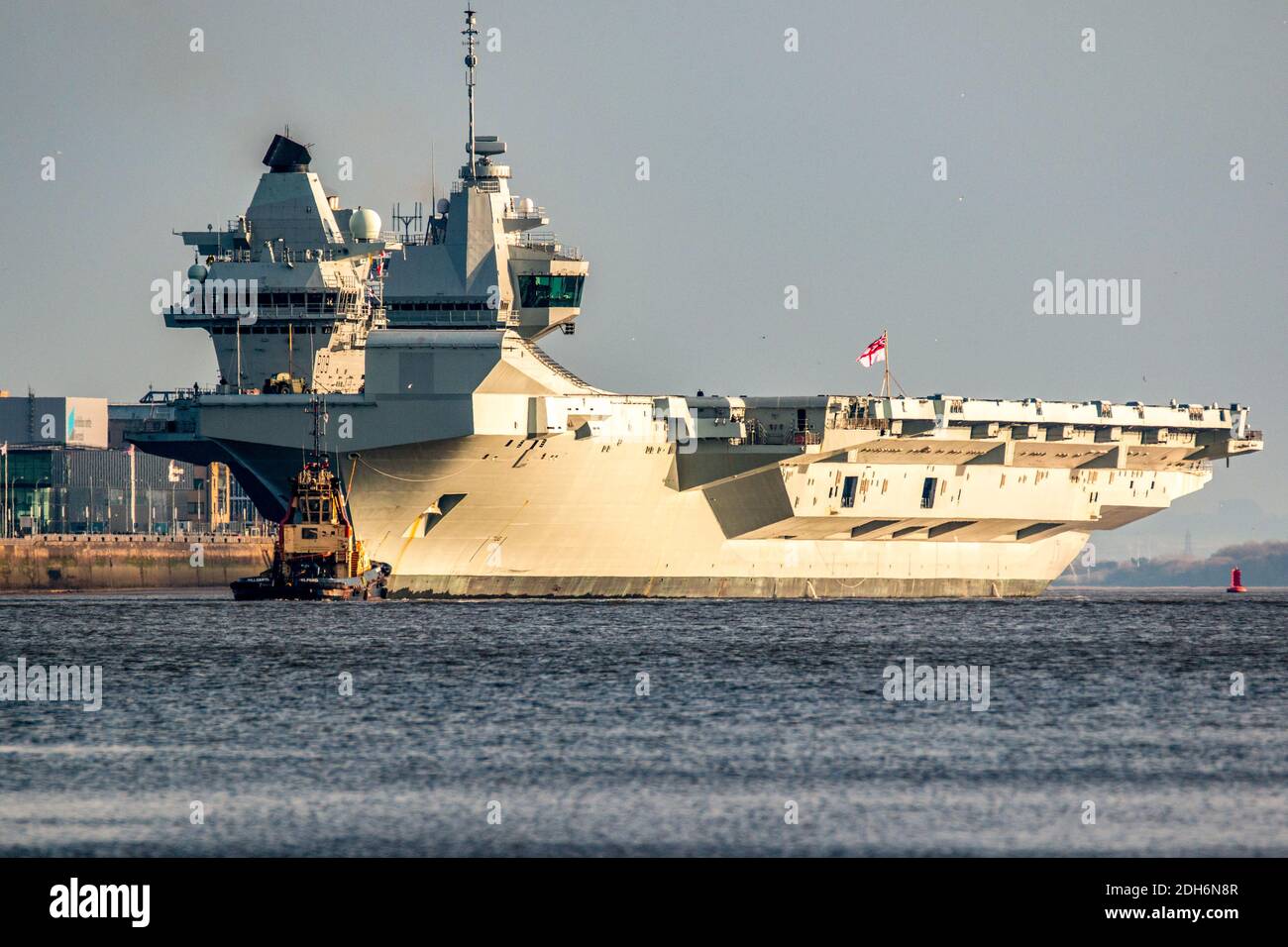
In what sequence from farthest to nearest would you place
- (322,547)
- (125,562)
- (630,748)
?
(125,562), (322,547), (630,748)

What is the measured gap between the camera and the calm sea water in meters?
19.9

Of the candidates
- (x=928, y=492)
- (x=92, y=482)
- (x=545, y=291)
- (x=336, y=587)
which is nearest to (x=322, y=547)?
(x=336, y=587)

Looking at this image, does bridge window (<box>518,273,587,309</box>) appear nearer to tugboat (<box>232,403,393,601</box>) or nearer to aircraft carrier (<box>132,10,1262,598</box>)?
aircraft carrier (<box>132,10,1262,598</box>)

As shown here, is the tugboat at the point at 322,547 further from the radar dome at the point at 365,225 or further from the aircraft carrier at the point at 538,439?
the radar dome at the point at 365,225

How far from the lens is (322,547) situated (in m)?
55.6

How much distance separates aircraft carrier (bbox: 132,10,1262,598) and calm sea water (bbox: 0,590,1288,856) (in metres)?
8.91

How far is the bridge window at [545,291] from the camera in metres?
62.0

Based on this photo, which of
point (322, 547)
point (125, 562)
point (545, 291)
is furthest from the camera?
point (125, 562)

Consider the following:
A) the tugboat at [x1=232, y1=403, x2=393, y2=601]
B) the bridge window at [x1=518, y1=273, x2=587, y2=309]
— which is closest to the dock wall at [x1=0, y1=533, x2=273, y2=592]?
the bridge window at [x1=518, y1=273, x2=587, y2=309]

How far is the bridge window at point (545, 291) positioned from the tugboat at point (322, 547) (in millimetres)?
10087

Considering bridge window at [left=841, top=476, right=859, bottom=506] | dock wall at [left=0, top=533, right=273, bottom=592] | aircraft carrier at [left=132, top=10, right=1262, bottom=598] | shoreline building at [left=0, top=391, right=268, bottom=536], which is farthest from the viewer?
shoreline building at [left=0, top=391, right=268, bottom=536]

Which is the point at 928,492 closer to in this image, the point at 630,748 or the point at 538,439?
the point at 538,439

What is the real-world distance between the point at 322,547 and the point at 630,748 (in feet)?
102

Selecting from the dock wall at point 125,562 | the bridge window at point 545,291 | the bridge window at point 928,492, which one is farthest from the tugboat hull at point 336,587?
the dock wall at point 125,562
